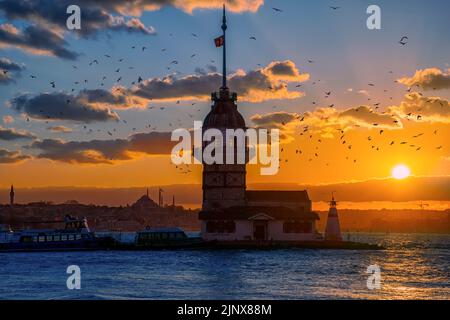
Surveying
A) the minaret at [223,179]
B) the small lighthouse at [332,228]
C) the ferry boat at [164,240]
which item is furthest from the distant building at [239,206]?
the ferry boat at [164,240]

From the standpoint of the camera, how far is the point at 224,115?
108 meters

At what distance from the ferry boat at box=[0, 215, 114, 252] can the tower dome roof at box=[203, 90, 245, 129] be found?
23539 millimetres

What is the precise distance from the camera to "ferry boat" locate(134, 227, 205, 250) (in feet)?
328

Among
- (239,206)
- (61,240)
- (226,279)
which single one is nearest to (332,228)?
(239,206)

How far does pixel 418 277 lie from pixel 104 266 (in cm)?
2910

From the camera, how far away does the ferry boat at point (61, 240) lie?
9862 centimetres

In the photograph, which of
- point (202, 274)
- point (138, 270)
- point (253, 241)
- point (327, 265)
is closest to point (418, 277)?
point (327, 265)

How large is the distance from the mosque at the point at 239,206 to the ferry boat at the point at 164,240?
3.22 m

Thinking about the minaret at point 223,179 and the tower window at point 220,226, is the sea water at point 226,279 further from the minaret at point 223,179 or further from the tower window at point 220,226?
the minaret at point 223,179

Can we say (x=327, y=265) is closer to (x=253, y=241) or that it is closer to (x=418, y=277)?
(x=418, y=277)

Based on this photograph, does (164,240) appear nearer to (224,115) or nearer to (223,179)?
(223,179)

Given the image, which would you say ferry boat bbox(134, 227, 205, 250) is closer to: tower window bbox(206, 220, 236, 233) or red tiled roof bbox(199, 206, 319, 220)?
tower window bbox(206, 220, 236, 233)

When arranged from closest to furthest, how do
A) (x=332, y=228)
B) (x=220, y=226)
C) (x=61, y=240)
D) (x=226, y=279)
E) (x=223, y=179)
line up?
(x=226, y=279), (x=61, y=240), (x=220, y=226), (x=332, y=228), (x=223, y=179)
